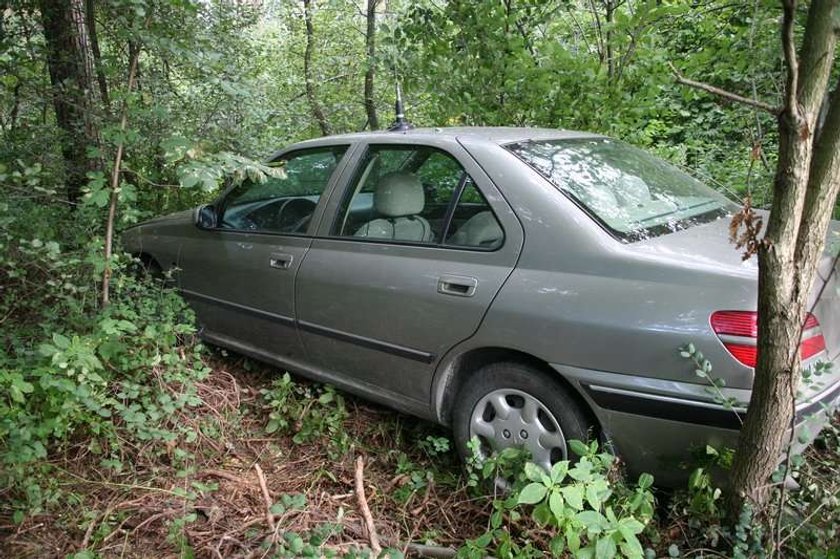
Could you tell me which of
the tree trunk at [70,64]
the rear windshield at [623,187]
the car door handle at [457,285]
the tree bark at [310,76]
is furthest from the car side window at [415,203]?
the tree bark at [310,76]

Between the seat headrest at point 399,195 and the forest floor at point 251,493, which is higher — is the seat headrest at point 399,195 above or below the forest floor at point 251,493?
above

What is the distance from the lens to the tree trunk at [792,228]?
1.61 metres

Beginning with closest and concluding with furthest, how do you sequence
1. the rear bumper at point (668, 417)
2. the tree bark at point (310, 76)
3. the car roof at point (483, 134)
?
1. the rear bumper at point (668, 417)
2. the car roof at point (483, 134)
3. the tree bark at point (310, 76)

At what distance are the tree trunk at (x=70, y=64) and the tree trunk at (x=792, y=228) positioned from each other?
4504 millimetres

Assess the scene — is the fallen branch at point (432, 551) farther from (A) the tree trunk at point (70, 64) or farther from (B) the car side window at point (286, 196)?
(A) the tree trunk at point (70, 64)

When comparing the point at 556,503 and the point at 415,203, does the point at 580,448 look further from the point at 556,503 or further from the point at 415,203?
the point at 415,203

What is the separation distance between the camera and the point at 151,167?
17.6 feet

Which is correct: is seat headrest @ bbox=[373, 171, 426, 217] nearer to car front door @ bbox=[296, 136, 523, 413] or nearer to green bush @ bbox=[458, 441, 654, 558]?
car front door @ bbox=[296, 136, 523, 413]

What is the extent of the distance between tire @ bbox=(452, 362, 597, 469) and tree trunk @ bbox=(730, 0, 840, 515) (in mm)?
624

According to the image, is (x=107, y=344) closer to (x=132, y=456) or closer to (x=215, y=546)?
(x=132, y=456)

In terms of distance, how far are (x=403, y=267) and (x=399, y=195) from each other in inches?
19.9

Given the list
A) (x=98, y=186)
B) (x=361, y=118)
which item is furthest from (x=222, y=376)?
(x=361, y=118)

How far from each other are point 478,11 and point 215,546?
13.4 ft

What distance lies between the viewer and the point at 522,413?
2.43 m
